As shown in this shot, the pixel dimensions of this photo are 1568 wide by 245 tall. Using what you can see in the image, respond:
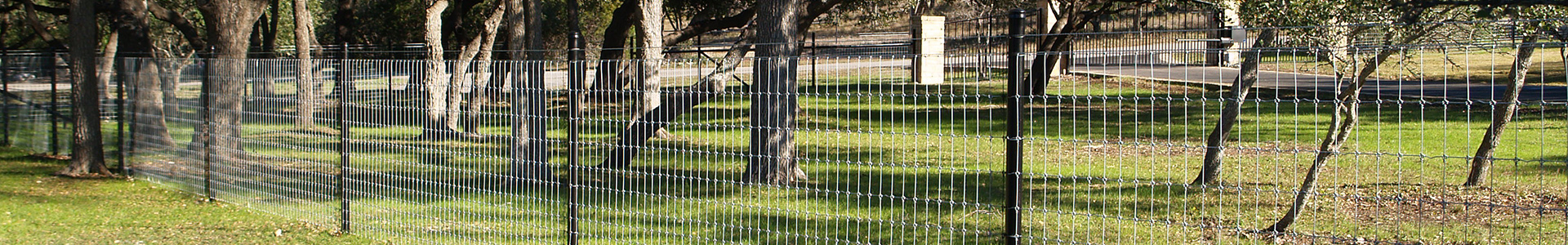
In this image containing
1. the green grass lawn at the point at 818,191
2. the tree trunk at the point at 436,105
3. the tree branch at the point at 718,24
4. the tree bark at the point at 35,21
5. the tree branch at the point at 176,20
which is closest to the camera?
the green grass lawn at the point at 818,191

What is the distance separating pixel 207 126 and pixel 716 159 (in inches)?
227

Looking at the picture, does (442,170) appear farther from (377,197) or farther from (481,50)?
(481,50)

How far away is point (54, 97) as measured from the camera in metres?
13.1

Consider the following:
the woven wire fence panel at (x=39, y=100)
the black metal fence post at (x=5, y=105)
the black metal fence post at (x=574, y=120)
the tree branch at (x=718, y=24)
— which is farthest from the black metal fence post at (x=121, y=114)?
the tree branch at (x=718, y=24)

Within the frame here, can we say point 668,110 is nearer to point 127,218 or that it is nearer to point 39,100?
point 127,218

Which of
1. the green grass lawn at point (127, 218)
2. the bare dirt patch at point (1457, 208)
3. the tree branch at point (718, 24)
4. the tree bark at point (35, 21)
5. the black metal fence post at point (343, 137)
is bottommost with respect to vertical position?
the green grass lawn at point (127, 218)

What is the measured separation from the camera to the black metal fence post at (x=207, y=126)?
9336 mm

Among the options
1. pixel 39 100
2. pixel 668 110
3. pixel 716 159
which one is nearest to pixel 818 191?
pixel 716 159

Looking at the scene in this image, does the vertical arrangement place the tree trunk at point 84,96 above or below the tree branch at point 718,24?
below

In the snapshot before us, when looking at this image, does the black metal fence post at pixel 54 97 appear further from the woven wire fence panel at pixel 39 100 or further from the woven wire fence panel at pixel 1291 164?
the woven wire fence panel at pixel 1291 164

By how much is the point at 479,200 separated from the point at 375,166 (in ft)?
3.66

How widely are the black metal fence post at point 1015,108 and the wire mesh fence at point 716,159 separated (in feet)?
0.04

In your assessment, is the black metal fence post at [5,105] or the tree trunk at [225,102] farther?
the black metal fence post at [5,105]

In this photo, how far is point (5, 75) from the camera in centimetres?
1345
